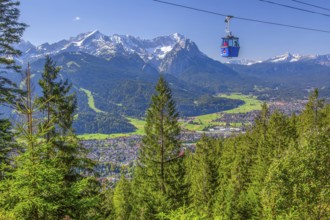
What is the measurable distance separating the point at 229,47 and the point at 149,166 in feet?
58.4

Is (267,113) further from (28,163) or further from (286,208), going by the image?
(28,163)

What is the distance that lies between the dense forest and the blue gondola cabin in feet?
32.0

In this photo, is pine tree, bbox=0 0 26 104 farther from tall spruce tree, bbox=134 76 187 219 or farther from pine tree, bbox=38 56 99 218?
tall spruce tree, bbox=134 76 187 219

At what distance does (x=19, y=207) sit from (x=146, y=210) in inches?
747

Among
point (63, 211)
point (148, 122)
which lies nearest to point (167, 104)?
Result: point (148, 122)

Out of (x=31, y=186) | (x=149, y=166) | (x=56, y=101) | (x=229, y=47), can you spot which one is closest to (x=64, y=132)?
(x=56, y=101)

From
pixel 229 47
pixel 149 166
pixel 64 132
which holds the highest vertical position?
pixel 229 47

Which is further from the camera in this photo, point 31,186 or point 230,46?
point 230,46

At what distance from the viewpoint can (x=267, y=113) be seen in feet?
198

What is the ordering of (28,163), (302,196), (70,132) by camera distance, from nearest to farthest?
(28,163) → (302,196) → (70,132)

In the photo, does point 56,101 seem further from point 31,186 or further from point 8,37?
point 31,186

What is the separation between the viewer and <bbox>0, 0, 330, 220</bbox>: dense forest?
42.8 feet

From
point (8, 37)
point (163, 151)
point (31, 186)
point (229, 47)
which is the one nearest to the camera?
point (31, 186)

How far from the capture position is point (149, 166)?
3922cm
